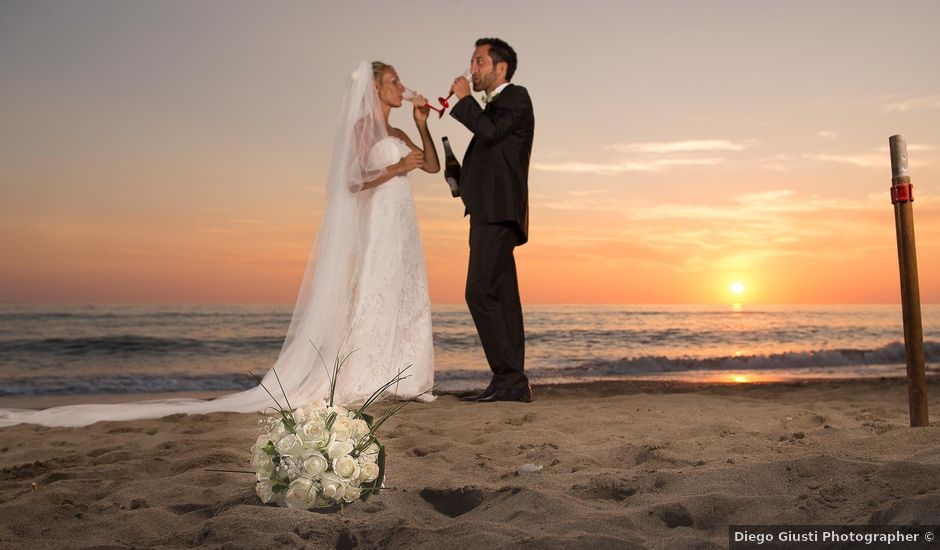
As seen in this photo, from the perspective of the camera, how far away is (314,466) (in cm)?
257

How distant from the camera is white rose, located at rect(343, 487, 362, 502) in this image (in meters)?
2.63

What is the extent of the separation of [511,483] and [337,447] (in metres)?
0.76

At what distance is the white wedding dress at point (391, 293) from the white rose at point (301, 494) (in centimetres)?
337

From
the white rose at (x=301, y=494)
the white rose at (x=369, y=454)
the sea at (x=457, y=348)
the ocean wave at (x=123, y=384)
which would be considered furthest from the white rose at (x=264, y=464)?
the ocean wave at (x=123, y=384)

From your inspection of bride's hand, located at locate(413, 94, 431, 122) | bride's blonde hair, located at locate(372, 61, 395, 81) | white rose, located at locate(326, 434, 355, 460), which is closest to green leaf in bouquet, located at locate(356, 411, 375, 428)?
white rose, located at locate(326, 434, 355, 460)

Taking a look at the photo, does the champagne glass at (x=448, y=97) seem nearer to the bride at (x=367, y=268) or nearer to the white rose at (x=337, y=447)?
the bride at (x=367, y=268)

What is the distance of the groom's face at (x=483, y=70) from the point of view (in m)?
5.82

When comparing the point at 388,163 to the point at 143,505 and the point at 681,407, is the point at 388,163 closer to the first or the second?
the point at 681,407

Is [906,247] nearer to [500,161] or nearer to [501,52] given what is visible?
[500,161]

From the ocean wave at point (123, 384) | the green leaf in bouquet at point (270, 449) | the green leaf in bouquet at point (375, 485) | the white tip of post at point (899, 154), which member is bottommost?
the ocean wave at point (123, 384)

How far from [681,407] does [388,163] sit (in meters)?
3.05

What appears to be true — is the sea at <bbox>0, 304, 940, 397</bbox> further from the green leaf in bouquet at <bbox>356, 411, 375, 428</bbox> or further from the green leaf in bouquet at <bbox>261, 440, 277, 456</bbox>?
the green leaf in bouquet at <bbox>261, 440, 277, 456</bbox>

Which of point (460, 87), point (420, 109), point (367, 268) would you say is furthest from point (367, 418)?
point (420, 109)

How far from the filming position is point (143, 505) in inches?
114
